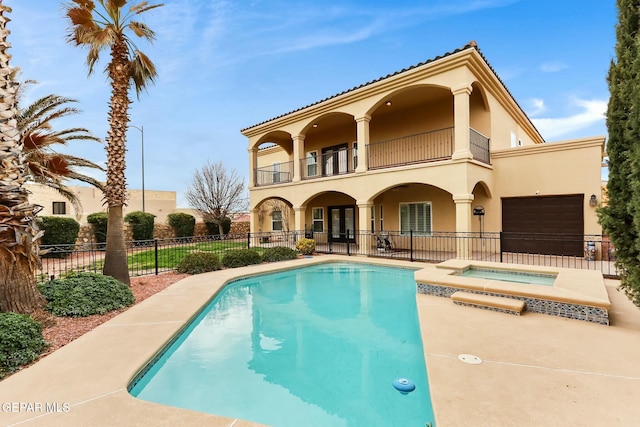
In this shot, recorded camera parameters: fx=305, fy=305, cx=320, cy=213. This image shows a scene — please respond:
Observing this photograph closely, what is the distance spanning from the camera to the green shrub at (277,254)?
42.8 feet

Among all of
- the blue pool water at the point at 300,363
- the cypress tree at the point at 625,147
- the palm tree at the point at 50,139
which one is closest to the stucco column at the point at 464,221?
the blue pool water at the point at 300,363

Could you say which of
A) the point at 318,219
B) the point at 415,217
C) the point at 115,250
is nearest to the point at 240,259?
the point at 115,250

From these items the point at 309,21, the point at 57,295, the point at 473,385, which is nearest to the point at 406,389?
the point at 473,385

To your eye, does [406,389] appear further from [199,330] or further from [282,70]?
[282,70]

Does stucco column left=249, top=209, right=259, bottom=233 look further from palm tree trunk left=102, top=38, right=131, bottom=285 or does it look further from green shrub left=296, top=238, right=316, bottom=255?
palm tree trunk left=102, top=38, right=131, bottom=285

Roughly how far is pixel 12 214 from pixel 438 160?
12.1 m

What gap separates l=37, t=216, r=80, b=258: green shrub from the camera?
53.6ft

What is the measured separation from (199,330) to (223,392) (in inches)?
92.2

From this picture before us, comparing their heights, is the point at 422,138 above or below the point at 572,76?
below

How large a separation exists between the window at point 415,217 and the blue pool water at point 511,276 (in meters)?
5.29

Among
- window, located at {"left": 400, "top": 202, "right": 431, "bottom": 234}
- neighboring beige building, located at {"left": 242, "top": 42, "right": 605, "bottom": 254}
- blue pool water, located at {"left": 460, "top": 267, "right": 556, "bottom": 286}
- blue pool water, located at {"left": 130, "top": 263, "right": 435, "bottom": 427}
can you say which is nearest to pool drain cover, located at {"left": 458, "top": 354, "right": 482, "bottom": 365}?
blue pool water, located at {"left": 130, "top": 263, "right": 435, "bottom": 427}

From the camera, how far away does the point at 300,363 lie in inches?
179

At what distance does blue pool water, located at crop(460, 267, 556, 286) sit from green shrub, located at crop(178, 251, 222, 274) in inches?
326

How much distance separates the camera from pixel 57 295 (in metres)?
5.86
